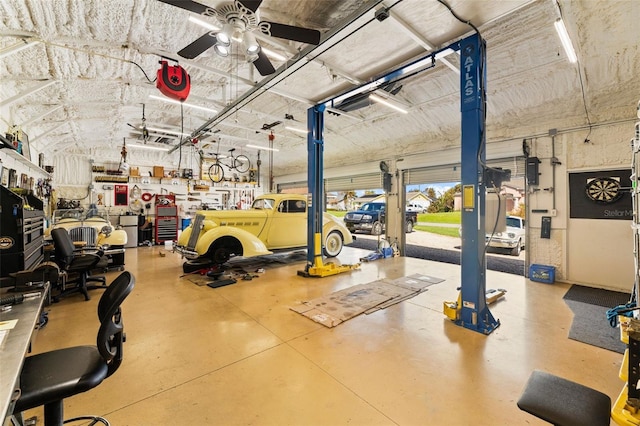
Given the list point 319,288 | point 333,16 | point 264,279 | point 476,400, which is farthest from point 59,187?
point 476,400

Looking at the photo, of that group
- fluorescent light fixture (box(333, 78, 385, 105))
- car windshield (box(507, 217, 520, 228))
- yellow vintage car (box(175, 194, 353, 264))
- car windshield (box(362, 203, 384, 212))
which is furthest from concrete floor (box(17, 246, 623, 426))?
car windshield (box(362, 203, 384, 212))

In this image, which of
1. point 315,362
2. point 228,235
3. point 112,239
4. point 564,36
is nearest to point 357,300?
point 315,362

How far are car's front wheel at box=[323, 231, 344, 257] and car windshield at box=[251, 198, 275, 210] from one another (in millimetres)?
1687

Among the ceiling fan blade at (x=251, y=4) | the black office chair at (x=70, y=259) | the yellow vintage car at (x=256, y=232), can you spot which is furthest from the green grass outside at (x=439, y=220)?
the ceiling fan blade at (x=251, y=4)

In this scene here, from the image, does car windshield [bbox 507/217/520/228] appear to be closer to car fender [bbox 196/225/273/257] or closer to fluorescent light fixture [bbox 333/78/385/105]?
fluorescent light fixture [bbox 333/78/385/105]

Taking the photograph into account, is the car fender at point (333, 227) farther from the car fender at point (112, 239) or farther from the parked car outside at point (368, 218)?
the car fender at point (112, 239)

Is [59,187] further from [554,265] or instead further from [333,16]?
[554,265]

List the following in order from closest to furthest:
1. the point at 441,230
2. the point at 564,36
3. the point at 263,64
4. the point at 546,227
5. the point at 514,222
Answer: the point at 564,36, the point at 263,64, the point at 546,227, the point at 514,222, the point at 441,230

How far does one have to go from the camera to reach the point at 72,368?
1329 millimetres

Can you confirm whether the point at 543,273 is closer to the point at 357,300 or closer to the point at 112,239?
the point at 357,300

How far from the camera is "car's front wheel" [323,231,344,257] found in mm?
7137

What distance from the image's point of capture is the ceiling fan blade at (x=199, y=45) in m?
2.71

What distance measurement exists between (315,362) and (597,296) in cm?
476

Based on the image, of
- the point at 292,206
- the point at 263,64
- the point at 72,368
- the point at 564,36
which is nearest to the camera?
the point at 72,368
